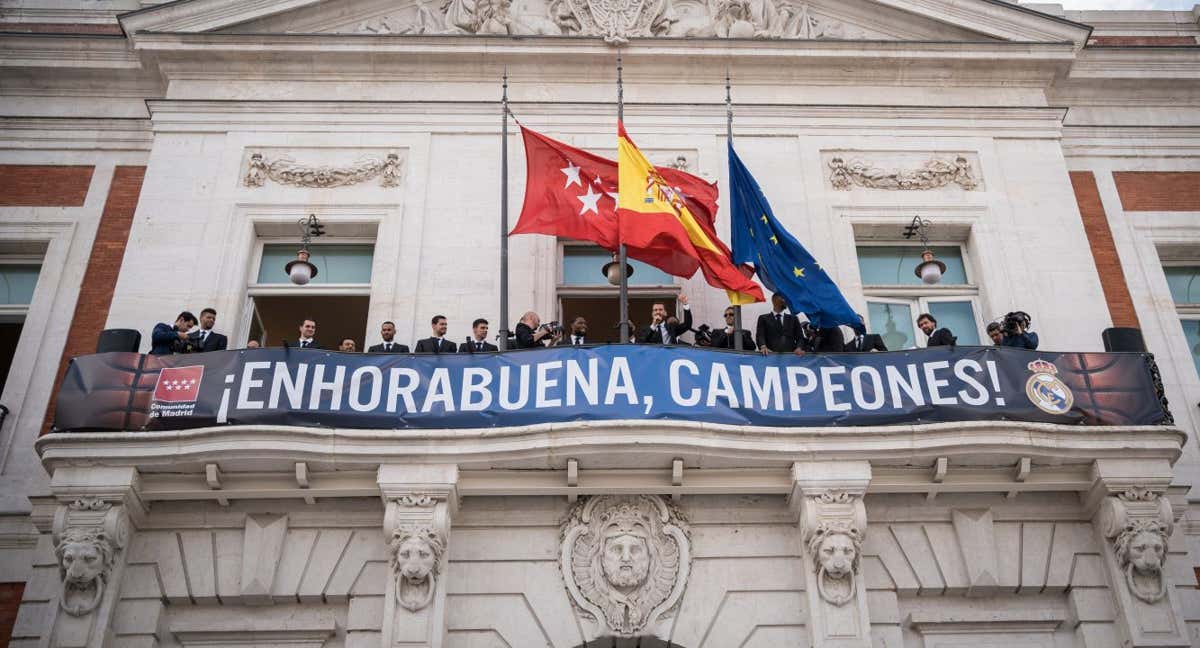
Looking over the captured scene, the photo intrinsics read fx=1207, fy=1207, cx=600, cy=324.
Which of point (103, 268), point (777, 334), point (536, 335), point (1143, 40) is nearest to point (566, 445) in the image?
point (536, 335)

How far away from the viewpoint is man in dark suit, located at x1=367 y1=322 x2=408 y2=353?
42.2ft

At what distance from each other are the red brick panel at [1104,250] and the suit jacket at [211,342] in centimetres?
1039

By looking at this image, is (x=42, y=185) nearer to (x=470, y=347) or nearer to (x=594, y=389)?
(x=470, y=347)

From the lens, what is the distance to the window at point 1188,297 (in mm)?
15055

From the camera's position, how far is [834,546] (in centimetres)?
1141

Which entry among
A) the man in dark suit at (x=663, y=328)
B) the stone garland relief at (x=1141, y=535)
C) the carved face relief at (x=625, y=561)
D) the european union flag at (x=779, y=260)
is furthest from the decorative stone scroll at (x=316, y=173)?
the stone garland relief at (x=1141, y=535)

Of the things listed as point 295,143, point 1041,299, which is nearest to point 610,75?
point 295,143

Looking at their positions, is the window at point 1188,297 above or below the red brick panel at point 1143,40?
below

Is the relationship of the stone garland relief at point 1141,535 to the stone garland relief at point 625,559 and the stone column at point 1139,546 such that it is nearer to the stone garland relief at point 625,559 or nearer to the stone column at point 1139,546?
the stone column at point 1139,546

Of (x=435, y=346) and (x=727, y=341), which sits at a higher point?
(x=727, y=341)

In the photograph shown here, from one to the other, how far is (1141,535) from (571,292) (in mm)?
6891

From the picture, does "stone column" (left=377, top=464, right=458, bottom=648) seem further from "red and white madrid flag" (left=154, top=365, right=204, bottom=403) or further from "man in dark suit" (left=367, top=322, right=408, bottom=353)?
"red and white madrid flag" (left=154, top=365, right=204, bottom=403)

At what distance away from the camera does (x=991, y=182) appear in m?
15.4

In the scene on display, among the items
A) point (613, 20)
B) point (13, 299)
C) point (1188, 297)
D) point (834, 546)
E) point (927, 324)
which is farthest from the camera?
point (613, 20)
